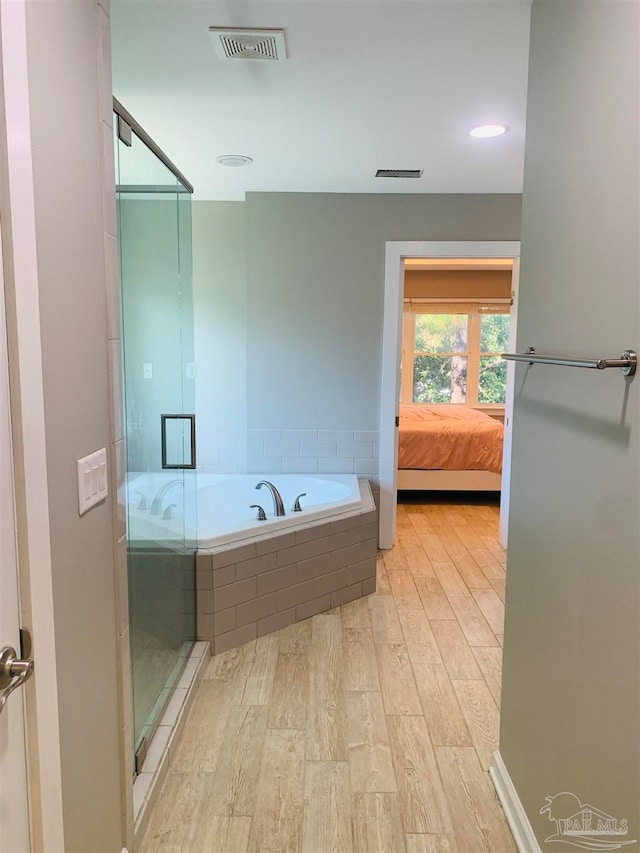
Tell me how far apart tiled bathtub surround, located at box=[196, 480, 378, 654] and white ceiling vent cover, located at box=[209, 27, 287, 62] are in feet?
6.56

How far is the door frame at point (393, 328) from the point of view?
13.0 ft

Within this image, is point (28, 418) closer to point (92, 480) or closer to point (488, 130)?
point (92, 480)

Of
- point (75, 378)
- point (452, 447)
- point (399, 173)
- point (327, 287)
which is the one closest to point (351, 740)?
point (75, 378)

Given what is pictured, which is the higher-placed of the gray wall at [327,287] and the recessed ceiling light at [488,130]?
the recessed ceiling light at [488,130]

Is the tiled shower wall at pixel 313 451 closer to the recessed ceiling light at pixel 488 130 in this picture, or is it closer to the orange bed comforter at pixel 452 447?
the orange bed comforter at pixel 452 447

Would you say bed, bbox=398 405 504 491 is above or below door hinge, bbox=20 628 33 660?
below

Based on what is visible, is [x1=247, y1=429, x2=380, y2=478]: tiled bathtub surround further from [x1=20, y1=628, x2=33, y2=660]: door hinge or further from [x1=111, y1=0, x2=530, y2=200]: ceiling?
[x1=20, y1=628, x2=33, y2=660]: door hinge

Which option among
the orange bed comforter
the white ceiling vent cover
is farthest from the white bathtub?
the white ceiling vent cover

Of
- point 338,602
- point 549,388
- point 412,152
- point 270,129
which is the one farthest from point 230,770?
point 412,152

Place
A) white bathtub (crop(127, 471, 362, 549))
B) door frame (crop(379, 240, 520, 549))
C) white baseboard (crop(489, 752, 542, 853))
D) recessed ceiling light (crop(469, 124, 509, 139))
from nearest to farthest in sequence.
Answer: white baseboard (crop(489, 752, 542, 853))
white bathtub (crop(127, 471, 362, 549))
recessed ceiling light (crop(469, 124, 509, 139))
door frame (crop(379, 240, 520, 549))

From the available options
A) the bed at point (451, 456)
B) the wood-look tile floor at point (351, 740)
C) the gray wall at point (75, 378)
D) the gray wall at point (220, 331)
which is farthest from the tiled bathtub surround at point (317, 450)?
the gray wall at point (75, 378)

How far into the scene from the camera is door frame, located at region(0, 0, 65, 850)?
94cm

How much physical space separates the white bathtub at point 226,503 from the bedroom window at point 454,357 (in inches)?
148

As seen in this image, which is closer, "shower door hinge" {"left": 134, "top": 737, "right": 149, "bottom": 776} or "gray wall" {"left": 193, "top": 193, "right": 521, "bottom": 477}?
"shower door hinge" {"left": 134, "top": 737, "right": 149, "bottom": 776}
